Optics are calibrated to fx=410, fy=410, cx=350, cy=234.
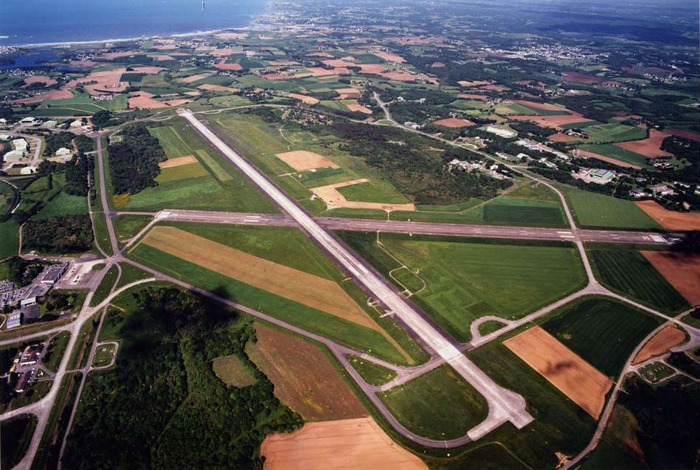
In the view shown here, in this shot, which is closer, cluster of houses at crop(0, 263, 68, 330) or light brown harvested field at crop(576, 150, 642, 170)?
cluster of houses at crop(0, 263, 68, 330)

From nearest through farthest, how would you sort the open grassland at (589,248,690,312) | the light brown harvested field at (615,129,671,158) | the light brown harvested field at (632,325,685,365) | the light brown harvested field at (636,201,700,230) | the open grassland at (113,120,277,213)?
the light brown harvested field at (632,325,685,365), the open grassland at (589,248,690,312), the light brown harvested field at (636,201,700,230), the open grassland at (113,120,277,213), the light brown harvested field at (615,129,671,158)

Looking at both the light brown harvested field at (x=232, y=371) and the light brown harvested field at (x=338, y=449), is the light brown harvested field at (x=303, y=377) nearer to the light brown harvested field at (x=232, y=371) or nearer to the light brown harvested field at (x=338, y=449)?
the light brown harvested field at (x=338, y=449)

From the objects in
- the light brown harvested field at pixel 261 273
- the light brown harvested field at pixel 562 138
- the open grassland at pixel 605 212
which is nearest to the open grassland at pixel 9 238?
the light brown harvested field at pixel 261 273

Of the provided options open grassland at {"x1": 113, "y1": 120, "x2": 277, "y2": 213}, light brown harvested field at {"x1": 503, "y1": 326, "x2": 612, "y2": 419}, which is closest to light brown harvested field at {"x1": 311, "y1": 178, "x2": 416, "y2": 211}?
open grassland at {"x1": 113, "y1": 120, "x2": 277, "y2": 213}

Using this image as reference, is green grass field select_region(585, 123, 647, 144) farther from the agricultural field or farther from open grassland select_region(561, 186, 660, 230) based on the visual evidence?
the agricultural field

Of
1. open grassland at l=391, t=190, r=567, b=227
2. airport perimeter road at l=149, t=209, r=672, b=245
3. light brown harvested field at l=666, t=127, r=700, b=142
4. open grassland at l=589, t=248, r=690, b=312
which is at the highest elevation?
light brown harvested field at l=666, t=127, r=700, b=142

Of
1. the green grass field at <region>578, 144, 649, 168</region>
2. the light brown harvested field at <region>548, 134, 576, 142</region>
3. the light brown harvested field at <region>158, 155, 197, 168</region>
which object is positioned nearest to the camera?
the light brown harvested field at <region>158, 155, 197, 168</region>

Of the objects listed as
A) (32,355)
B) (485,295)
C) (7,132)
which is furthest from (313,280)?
(7,132)
